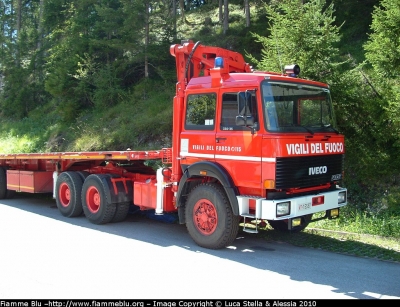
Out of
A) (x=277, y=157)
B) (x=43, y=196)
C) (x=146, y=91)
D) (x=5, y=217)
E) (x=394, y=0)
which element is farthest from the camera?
(x=146, y=91)

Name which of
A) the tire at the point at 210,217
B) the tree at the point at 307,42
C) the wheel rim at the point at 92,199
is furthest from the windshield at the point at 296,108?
the wheel rim at the point at 92,199

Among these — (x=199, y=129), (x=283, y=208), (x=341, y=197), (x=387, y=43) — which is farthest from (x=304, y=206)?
(x=387, y=43)

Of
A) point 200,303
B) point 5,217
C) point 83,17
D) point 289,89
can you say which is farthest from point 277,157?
point 83,17

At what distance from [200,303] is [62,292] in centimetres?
168

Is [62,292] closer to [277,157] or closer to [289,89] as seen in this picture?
[277,157]

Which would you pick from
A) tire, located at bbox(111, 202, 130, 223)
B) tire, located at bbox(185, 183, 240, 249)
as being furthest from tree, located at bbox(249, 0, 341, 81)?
tire, located at bbox(111, 202, 130, 223)

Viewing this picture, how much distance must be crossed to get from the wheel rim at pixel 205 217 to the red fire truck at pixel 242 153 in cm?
2

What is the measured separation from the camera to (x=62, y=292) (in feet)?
16.0

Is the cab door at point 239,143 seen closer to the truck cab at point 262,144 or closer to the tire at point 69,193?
the truck cab at point 262,144

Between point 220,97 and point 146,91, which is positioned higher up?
point 146,91

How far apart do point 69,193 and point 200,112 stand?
4480 millimetres

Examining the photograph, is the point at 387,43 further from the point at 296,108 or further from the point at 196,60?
the point at 196,60

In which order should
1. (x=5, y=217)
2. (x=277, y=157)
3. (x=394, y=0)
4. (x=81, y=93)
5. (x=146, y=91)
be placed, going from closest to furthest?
1. (x=277, y=157)
2. (x=394, y=0)
3. (x=5, y=217)
4. (x=146, y=91)
5. (x=81, y=93)

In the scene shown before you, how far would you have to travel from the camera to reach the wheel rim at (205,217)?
6809mm
